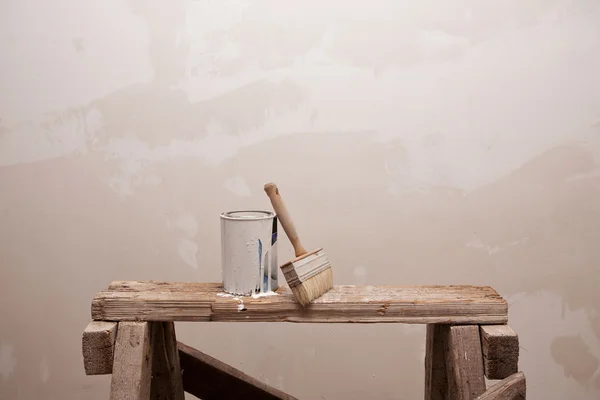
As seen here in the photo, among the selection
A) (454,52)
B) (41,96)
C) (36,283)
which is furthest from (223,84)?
(36,283)

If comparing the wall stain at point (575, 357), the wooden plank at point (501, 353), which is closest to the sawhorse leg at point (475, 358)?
the wooden plank at point (501, 353)

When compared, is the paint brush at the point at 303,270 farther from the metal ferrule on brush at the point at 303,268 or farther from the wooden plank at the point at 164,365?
the wooden plank at the point at 164,365

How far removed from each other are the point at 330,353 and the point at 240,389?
2.13 ft

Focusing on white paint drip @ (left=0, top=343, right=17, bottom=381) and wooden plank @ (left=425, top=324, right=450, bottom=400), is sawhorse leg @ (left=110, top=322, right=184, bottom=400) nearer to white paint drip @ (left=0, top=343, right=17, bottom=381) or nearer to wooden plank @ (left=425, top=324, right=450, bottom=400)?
wooden plank @ (left=425, top=324, right=450, bottom=400)

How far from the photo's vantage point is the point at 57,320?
2.22 meters

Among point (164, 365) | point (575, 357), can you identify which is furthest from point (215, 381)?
point (575, 357)

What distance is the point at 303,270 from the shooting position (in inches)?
50.2

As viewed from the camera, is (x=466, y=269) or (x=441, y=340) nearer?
(x=441, y=340)

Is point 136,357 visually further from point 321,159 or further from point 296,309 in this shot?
point 321,159

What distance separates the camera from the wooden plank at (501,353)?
4.11 ft

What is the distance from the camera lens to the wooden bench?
1.26 meters

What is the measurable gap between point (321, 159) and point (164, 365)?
96 cm

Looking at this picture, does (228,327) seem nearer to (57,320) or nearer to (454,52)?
(57,320)

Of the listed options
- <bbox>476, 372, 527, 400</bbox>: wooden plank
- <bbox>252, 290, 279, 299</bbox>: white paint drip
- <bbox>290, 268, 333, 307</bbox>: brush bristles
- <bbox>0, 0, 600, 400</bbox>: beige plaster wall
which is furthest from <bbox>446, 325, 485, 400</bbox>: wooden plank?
<bbox>0, 0, 600, 400</bbox>: beige plaster wall
